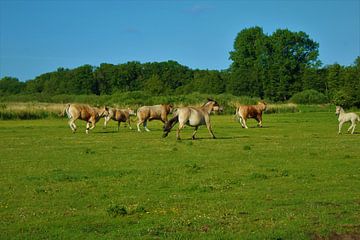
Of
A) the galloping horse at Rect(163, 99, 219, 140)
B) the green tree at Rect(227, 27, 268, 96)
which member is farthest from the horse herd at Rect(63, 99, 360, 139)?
the green tree at Rect(227, 27, 268, 96)

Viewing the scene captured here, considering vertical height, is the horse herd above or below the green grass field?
above

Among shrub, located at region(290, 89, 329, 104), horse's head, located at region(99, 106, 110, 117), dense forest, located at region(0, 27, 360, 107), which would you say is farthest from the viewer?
dense forest, located at region(0, 27, 360, 107)

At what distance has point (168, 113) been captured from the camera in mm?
34875

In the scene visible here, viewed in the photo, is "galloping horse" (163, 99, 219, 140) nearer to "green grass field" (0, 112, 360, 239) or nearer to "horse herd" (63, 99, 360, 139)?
"horse herd" (63, 99, 360, 139)

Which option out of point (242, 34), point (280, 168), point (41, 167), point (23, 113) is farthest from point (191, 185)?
point (242, 34)

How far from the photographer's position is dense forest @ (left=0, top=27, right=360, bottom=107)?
106250 mm

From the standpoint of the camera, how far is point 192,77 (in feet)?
434

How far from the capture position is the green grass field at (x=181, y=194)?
8.33 meters

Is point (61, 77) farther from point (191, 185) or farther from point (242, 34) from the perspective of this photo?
point (191, 185)

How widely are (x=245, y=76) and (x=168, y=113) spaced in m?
74.9

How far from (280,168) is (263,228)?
6.66 m

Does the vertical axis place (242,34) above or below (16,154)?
above

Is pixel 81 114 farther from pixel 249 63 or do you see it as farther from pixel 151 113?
pixel 249 63

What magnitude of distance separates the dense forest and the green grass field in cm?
7387
